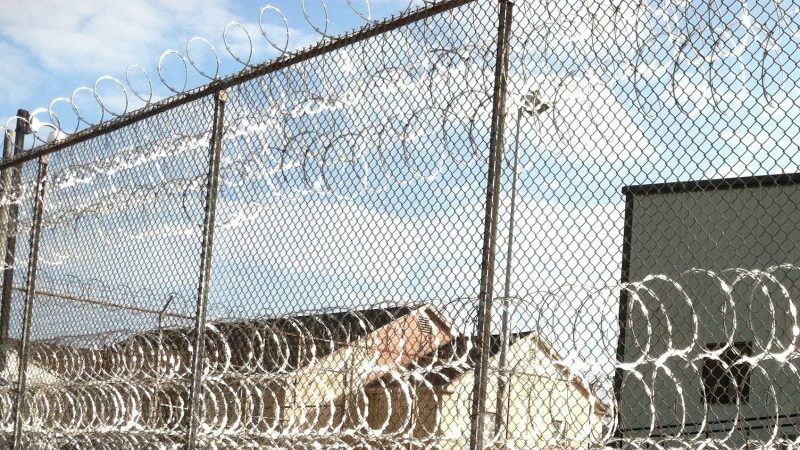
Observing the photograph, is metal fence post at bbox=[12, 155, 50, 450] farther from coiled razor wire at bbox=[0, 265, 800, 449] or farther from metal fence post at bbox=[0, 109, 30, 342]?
metal fence post at bbox=[0, 109, 30, 342]

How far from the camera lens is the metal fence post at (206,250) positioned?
226 inches

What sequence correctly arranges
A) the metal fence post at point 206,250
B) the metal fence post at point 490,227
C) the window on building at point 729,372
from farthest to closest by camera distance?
the metal fence post at point 206,250 → the metal fence post at point 490,227 → the window on building at point 729,372

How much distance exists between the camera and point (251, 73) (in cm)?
595

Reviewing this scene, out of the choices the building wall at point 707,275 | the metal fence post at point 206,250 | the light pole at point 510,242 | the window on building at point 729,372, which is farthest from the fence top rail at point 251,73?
the window on building at point 729,372

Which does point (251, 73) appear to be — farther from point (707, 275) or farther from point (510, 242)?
point (707, 275)

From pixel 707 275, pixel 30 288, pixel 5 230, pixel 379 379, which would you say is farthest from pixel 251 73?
pixel 707 275

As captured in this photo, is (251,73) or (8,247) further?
(8,247)

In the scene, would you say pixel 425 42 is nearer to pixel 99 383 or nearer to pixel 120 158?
pixel 120 158

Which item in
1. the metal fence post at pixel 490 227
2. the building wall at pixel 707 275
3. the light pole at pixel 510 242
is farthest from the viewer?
the building wall at pixel 707 275

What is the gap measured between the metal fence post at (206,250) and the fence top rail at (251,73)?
0.24 metres

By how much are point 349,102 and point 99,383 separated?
300 centimetres

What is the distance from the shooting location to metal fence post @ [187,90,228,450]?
18.8ft

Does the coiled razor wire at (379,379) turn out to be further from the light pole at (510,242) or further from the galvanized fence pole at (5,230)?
the galvanized fence pole at (5,230)

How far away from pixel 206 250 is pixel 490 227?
7.24 ft
